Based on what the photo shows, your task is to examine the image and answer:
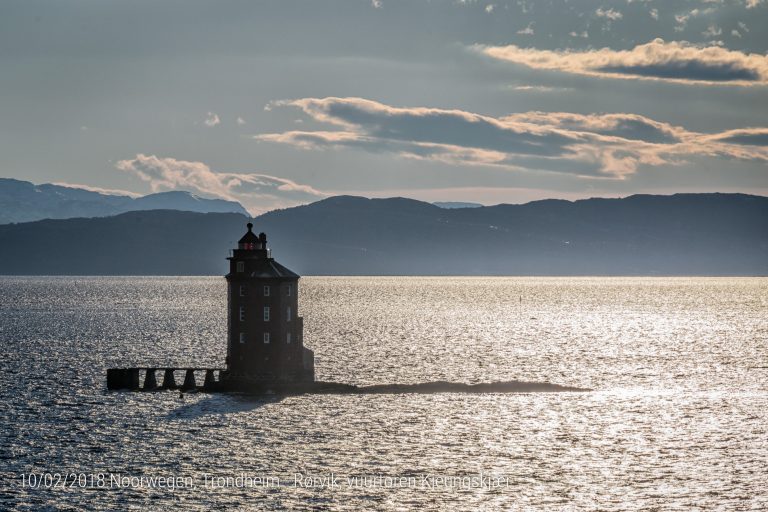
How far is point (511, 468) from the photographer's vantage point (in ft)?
220

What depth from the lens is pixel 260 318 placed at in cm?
8906

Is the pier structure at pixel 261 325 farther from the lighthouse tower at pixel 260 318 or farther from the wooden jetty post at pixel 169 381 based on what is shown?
the wooden jetty post at pixel 169 381

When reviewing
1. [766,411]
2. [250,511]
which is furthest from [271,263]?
[766,411]

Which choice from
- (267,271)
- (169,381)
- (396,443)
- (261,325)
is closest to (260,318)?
(261,325)

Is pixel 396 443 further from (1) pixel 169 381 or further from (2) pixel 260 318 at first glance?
(1) pixel 169 381

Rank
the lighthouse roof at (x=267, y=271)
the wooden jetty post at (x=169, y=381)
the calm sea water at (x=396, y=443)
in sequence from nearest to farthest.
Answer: the calm sea water at (x=396, y=443), the lighthouse roof at (x=267, y=271), the wooden jetty post at (x=169, y=381)

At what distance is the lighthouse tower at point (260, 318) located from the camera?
89062mm

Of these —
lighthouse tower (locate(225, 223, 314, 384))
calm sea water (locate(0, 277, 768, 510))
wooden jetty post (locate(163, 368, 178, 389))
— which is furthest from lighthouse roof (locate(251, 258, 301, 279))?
wooden jetty post (locate(163, 368, 178, 389))

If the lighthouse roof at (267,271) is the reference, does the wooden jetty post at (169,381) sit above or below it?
below

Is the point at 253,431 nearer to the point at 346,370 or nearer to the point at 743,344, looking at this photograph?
the point at 346,370

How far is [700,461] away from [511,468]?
521 inches

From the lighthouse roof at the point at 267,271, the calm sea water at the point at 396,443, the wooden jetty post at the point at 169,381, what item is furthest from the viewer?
the wooden jetty post at the point at 169,381

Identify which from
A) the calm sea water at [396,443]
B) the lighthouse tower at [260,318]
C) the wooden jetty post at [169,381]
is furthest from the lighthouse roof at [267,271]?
the wooden jetty post at [169,381]

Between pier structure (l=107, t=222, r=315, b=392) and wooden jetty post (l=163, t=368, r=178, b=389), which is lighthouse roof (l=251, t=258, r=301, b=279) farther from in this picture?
wooden jetty post (l=163, t=368, r=178, b=389)
